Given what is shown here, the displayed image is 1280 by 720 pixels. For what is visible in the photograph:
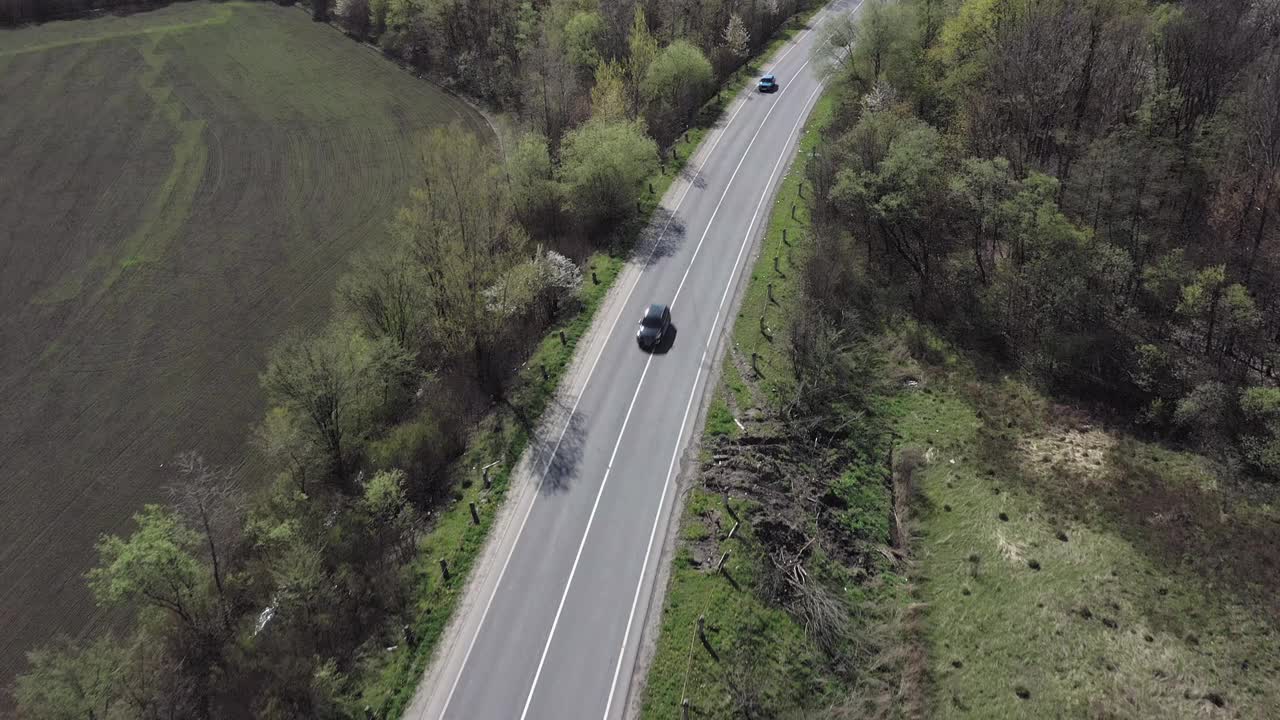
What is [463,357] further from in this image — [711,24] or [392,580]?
[711,24]

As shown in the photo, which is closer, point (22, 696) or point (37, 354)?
point (22, 696)

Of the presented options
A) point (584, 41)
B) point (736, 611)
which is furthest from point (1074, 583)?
point (584, 41)

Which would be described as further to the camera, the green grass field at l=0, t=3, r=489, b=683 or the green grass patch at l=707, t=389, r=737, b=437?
the green grass field at l=0, t=3, r=489, b=683

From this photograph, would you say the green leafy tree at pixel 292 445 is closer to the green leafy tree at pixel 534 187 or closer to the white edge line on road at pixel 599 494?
the white edge line on road at pixel 599 494

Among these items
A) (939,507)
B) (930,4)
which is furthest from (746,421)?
(930,4)

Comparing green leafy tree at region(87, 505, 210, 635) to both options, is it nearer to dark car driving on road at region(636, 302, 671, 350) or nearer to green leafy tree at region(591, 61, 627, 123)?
dark car driving on road at region(636, 302, 671, 350)

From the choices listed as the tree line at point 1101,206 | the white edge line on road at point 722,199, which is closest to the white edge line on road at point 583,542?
the white edge line on road at point 722,199

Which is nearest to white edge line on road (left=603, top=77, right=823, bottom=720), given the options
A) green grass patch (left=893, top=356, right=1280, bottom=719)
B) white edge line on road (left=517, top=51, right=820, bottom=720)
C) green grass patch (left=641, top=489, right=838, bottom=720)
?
white edge line on road (left=517, top=51, right=820, bottom=720)
